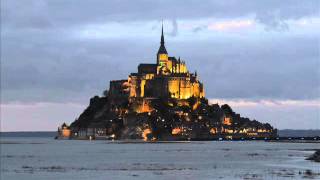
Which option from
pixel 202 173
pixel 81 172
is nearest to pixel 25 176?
pixel 81 172

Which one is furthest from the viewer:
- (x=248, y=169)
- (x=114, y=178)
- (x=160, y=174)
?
(x=248, y=169)

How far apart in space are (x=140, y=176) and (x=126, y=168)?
15485mm

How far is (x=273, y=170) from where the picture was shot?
83750 millimetres

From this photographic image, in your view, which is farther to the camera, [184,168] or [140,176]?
[184,168]

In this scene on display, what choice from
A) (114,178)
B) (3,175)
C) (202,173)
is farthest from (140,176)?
(3,175)

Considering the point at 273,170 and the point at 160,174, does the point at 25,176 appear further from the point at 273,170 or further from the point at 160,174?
the point at 273,170

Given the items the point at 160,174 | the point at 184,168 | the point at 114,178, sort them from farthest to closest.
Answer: the point at 184,168 < the point at 160,174 < the point at 114,178

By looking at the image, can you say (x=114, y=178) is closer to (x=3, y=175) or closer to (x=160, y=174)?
(x=160, y=174)

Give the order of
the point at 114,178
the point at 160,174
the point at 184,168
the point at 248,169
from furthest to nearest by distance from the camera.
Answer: the point at 184,168 → the point at 248,169 → the point at 160,174 → the point at 114,178

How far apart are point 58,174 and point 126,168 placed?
12.7 metres

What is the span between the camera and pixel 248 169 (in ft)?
288

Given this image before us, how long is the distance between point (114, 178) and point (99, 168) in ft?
58.9

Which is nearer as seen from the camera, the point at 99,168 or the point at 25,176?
the point at 25,176

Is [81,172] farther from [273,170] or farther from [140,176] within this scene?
[273,170]
